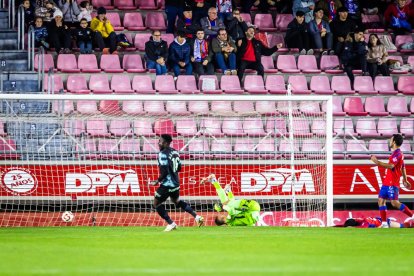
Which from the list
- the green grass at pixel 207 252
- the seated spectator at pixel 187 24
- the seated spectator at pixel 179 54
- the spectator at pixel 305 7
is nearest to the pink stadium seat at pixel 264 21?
the spectator at pixel 305 7

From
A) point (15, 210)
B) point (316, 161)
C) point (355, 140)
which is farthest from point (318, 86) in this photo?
point (15, 210)

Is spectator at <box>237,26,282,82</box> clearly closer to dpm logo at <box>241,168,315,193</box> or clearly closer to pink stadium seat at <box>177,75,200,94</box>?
pink stadium seat at <box>177,75,200,94</box>

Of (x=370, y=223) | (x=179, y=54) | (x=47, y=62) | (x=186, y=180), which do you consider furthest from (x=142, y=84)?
(x=370, y=223)

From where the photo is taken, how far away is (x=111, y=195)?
67.8ft

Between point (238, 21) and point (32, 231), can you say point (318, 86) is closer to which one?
point (238, 21)

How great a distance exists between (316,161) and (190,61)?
5.02 meters

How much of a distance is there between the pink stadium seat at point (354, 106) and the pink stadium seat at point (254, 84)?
2.05m

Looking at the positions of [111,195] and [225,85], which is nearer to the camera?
[111,195]

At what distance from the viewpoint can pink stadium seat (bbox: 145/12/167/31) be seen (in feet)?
86.0

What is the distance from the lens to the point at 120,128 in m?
22.0

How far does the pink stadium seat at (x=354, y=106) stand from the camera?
24.7 meters

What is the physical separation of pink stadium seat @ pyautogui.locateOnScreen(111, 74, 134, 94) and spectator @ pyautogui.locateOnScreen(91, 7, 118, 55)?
113 cm

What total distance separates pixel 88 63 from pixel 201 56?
9.10 ft

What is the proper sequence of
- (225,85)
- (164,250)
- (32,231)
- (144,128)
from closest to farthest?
(164,250) < (32,231) < (144,128) < (225,85)
